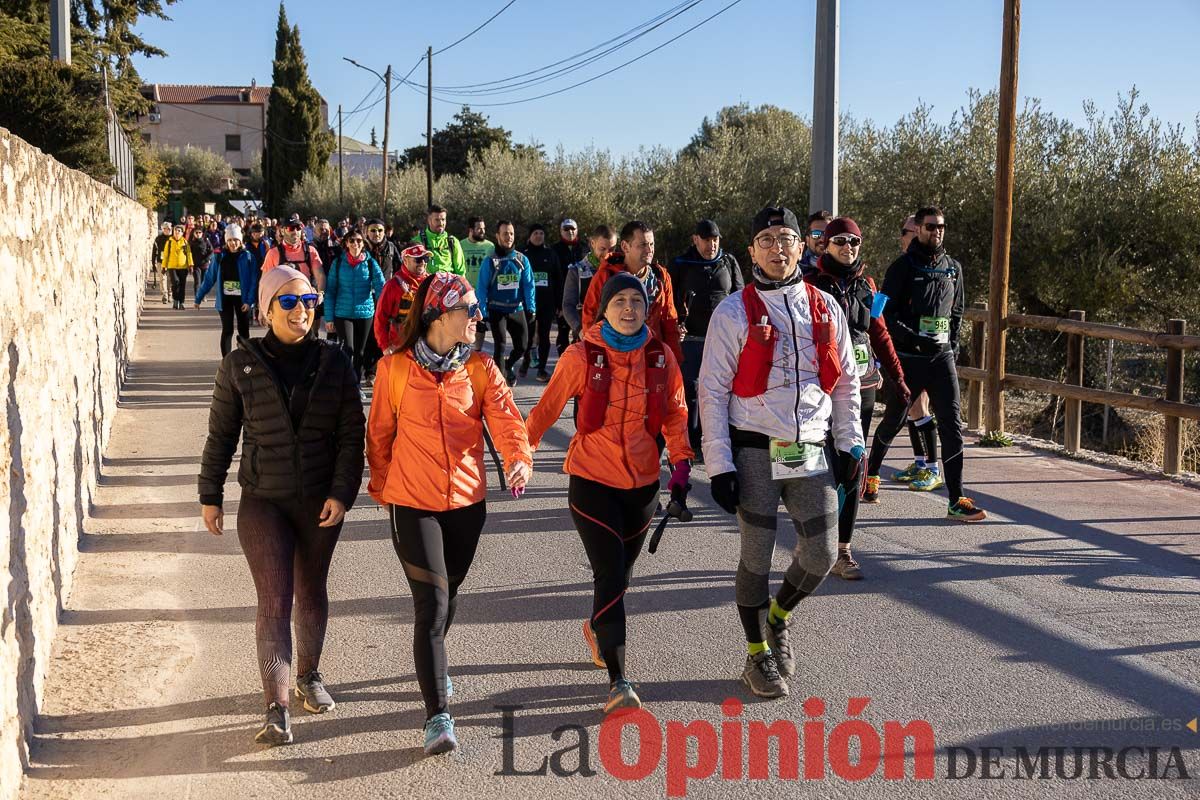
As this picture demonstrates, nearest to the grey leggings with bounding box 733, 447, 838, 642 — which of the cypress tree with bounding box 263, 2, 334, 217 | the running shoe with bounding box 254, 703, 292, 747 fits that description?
the running shoe with bounding box 254, 703, 292, 747

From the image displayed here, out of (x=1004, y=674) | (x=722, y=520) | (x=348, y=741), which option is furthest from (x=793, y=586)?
(x=722, y=520)

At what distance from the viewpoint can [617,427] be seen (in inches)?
203

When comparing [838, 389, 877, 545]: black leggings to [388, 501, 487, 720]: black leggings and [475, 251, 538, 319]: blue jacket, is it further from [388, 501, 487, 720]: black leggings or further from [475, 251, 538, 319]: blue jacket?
[475, 251, 538, 319]: blue jacket

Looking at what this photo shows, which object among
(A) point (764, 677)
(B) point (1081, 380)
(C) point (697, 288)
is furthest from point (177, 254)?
(A) point (764, 677)

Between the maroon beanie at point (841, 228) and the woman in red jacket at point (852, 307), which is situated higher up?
the maroon beanie at point (841, 228)

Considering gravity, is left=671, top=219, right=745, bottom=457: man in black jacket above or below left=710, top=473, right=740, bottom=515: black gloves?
above

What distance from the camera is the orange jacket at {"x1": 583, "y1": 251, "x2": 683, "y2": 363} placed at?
28.6ft

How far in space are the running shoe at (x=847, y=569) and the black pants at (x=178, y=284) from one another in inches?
957

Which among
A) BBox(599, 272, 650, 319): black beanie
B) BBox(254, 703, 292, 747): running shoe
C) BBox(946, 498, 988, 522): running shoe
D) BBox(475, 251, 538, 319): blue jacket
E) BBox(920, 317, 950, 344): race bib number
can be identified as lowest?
BBox(254, 703, 292, 747): running shoe

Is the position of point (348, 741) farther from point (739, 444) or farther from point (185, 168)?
point (185, 168)

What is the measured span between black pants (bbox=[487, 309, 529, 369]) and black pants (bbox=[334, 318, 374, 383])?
1.41m

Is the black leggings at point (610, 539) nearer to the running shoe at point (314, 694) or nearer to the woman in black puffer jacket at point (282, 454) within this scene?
the woman in black puffer jacket at point (282, 454)

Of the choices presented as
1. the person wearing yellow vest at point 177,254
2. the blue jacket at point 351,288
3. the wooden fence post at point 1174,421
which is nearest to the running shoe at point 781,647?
the wooden fence post at point 1174,421

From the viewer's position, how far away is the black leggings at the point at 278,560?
4.71 metres
